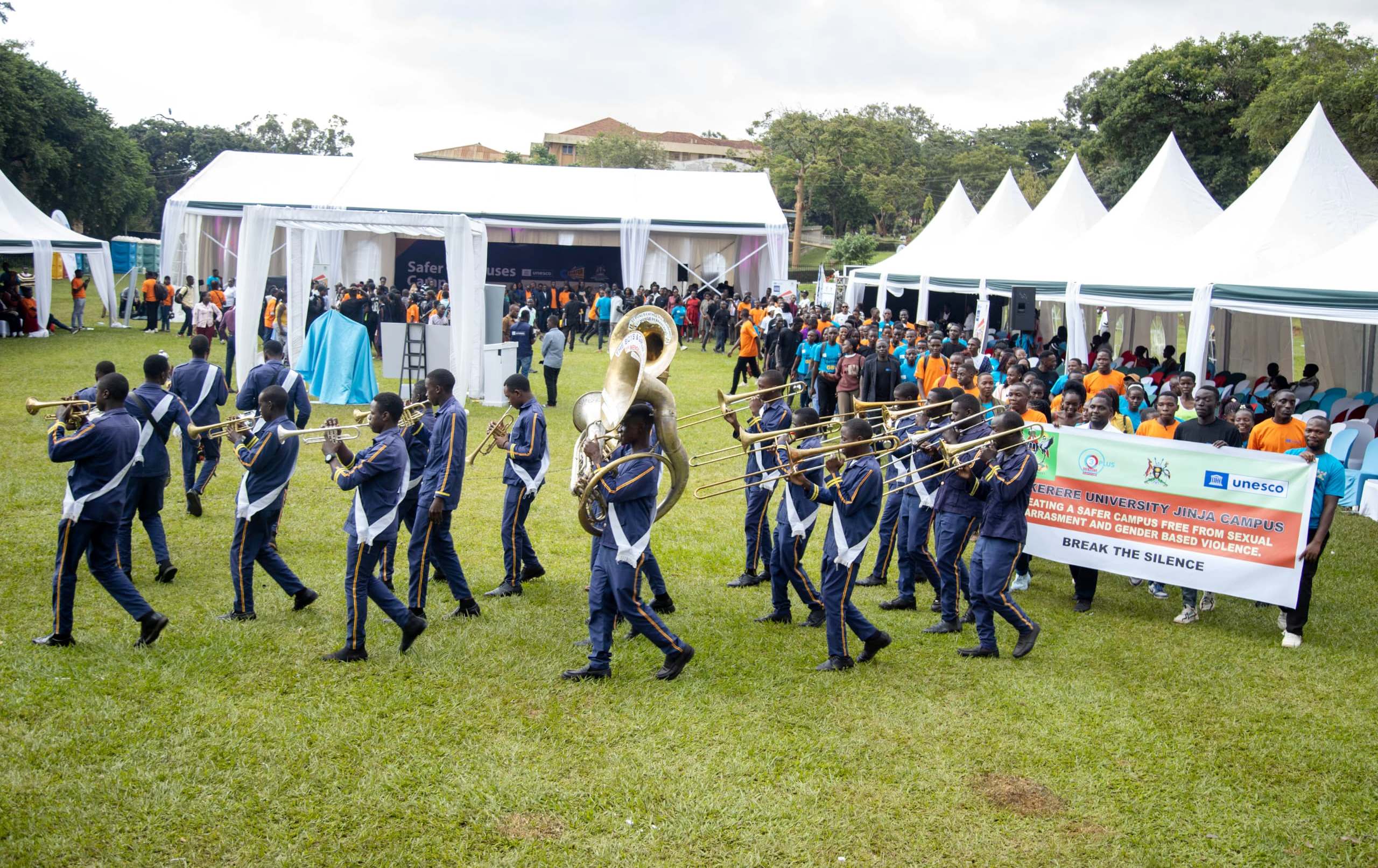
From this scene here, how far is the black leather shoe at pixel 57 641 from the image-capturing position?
6598 millimetres

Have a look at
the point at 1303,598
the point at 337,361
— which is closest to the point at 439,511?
the point at 1303,598

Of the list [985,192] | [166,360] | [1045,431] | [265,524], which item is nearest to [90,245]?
[166,360]

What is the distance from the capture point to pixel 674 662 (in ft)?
21.8

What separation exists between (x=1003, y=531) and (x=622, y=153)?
65368 millimetres

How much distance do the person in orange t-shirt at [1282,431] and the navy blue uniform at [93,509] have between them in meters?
8.70

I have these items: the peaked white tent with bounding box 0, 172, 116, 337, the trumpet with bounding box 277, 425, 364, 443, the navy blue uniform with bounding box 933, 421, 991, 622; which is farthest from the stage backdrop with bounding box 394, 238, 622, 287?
the trumpet with bounding box 277, 425, 364, 443

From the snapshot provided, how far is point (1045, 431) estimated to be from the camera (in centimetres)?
880

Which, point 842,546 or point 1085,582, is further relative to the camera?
point 1085,582

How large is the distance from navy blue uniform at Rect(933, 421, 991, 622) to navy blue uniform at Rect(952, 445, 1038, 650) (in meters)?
0.46

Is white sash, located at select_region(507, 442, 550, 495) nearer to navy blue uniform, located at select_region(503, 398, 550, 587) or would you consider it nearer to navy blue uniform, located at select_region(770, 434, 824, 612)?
navy blue uniform, located at select_region(503, 398, 550, 587)

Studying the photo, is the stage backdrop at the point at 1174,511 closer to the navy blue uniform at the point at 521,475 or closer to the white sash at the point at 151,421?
the navy blue uniform at the point at 521,475

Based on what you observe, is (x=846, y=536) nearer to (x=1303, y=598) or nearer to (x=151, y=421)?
(x=1303, y=598)

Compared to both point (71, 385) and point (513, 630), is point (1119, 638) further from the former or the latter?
point (71, 385)

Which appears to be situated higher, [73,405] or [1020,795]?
[73,405]
